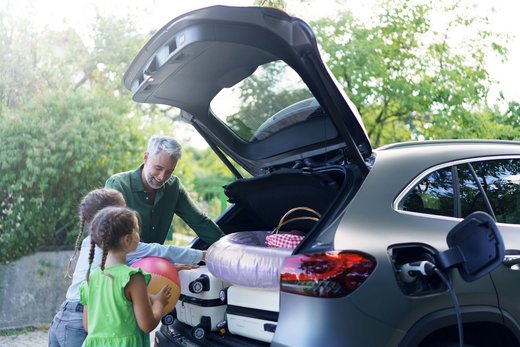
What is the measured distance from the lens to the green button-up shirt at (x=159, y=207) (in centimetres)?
454

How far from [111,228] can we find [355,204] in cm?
115

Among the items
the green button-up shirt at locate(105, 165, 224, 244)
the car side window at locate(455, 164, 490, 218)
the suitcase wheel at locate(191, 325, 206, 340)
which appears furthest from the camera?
the green button-up shirt at locate(105, 165, 224, 244)

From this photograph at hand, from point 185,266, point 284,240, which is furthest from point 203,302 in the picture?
point 284,240

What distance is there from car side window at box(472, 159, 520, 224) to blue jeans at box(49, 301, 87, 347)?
222 cm

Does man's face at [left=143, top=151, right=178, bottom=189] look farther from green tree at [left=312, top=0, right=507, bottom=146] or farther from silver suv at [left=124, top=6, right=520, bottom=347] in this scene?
green tree at [left=312, top=0, right=507, bottom=146]

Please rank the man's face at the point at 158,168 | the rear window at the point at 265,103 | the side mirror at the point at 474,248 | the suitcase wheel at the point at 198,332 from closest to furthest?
the side mirror at the point at 474,248, the suitcase wheel at the point at 198,332, the rear window at the point at 265,103, the man's face at the point at 158,168

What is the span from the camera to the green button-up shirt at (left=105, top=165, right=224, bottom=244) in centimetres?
454

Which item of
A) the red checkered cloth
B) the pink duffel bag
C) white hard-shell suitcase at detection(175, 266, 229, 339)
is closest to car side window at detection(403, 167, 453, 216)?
the pink duffel bag

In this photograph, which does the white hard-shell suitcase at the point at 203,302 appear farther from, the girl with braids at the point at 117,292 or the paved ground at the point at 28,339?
the paved ground at the point at 28,339

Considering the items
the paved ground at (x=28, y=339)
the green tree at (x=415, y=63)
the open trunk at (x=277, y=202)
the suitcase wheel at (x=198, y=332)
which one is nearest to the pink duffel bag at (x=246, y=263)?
the open trunk at (x=277, y=202)

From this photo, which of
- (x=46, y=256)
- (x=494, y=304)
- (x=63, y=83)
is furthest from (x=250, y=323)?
(x=63, y=83)

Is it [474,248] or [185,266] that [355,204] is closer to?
[474,248]

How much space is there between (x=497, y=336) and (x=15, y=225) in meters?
5.63

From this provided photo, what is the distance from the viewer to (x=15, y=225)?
741 cm
